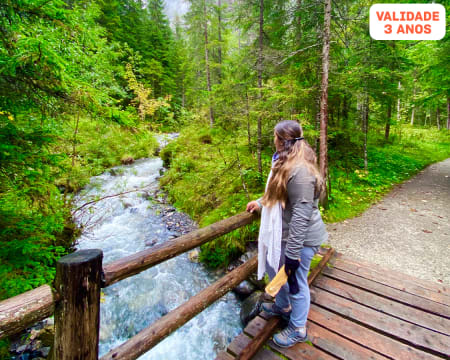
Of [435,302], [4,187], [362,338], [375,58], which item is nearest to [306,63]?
[375,58]

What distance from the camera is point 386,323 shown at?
277cm

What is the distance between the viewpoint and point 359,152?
1201 cm

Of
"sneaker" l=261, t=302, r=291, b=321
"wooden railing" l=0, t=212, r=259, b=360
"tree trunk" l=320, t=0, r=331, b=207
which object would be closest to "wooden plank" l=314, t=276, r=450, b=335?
"sneaker" l=261, t=302, r=291, b=321

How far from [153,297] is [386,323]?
4761 mm

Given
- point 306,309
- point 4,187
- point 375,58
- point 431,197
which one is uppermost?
point 375,58

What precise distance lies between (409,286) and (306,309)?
2.13 m

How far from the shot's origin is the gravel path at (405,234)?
4645 mm

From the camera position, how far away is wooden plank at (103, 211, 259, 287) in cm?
172

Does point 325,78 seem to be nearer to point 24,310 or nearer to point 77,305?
point 77,305

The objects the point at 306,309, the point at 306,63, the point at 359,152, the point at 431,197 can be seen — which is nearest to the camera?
the point at 306,309

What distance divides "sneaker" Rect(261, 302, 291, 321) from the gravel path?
257 centimetres

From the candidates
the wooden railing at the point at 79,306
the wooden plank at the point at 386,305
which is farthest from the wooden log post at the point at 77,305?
the wooden plank at the point at 386,305

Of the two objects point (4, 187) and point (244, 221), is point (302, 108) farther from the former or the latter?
point (4, 187)

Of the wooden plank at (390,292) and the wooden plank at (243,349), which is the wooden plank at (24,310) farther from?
the wooden plank at (390,292)
